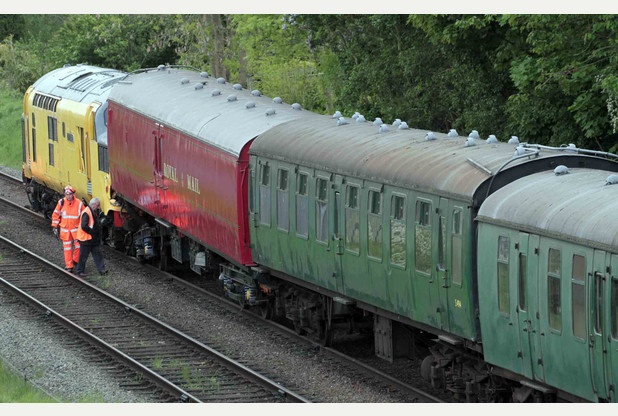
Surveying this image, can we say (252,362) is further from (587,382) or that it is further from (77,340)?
(587,382)

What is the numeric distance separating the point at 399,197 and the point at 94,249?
31.6ft

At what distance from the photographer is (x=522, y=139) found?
22719 mm

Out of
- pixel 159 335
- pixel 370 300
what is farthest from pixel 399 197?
pixel 159 335

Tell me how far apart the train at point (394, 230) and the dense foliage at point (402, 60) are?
4.48m

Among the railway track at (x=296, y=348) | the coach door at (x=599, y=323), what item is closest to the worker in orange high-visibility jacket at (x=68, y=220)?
the railway track at (x=296, y=348)

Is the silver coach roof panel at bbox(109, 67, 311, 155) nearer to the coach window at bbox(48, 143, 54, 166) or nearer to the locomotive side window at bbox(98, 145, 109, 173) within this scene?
the locomotive side window at bbox(98, 145, 109, 173)

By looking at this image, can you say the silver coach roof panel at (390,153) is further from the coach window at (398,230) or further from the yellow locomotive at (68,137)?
the yellow locomotive at (68,137)

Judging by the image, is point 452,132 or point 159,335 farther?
point 159,335

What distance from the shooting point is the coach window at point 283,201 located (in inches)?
622

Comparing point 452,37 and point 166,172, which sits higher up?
point 452,37

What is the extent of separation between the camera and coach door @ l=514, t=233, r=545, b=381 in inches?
428

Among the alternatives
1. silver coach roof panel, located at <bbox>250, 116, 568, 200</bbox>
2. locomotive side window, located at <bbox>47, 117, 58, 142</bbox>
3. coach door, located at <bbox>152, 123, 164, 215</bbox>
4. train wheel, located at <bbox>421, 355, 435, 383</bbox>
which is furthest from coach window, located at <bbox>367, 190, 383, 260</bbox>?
locomotive side window, located at <bbox>47, 117, 58, 142</bbox>

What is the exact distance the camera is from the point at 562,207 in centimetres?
1076

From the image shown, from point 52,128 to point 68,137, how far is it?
1.44 metres
